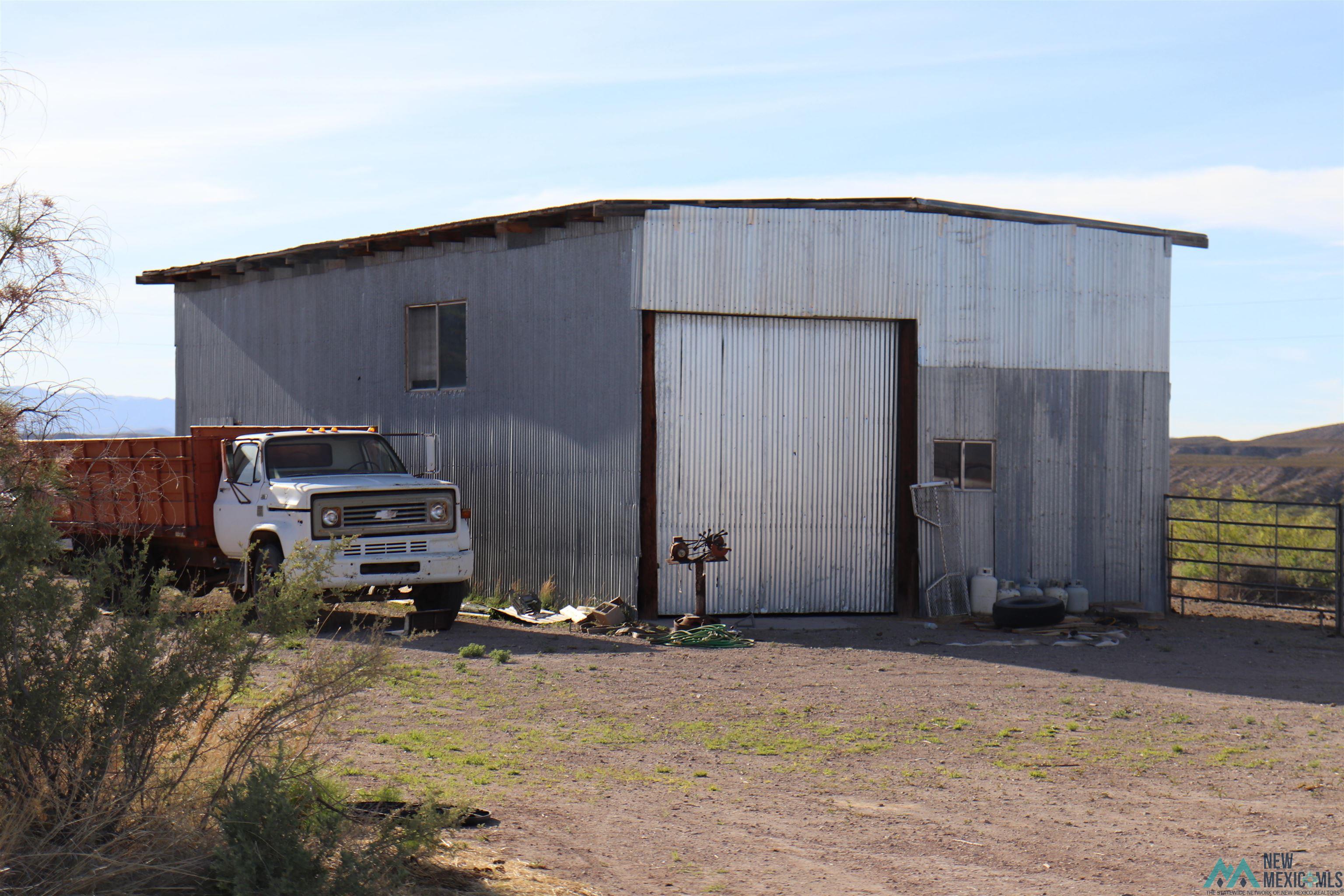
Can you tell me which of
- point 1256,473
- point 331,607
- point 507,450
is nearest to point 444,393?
point 507,450

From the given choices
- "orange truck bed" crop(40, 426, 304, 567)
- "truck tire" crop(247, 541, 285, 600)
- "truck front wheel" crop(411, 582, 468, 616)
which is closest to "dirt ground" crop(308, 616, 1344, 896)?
"truck front wheel" crop(411, 582, 468, 616)

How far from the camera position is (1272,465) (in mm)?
65938

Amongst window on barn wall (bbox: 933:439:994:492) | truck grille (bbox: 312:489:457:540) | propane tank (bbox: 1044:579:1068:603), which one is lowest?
propane tank (bbox: 1044:579:1068:603)

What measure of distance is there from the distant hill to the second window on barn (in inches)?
→ 604

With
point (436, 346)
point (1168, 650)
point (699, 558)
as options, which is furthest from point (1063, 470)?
point (436, 346)

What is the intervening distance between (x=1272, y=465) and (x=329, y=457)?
2424 inches

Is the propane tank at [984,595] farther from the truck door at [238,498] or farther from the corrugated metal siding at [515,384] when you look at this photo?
the truck door at [238,498]

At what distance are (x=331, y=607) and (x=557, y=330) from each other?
32.5 ft

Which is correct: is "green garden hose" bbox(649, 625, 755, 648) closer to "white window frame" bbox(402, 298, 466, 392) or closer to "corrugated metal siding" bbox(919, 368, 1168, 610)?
"corrugated metal siding" bbox(919, 368, 1168, 610)

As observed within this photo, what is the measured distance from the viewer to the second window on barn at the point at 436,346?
58.6 ft

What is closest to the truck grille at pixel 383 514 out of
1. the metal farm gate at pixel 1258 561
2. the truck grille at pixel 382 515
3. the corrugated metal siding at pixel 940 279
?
the truck grille at pixel 382 515

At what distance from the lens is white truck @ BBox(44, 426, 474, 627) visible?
13859 millimetres

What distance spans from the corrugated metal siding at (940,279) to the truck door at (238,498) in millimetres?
4994

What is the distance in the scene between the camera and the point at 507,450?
55.9 feet
